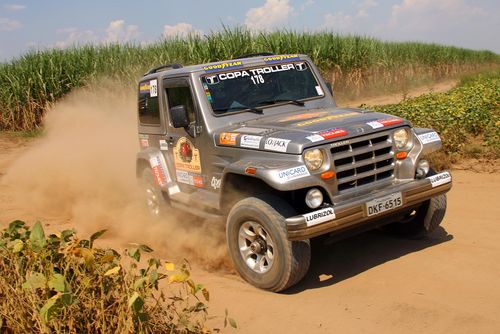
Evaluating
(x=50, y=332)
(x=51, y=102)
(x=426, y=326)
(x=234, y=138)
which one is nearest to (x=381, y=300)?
(x=426, y=326)

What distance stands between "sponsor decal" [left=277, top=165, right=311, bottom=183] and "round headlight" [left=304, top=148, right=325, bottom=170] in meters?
0.08

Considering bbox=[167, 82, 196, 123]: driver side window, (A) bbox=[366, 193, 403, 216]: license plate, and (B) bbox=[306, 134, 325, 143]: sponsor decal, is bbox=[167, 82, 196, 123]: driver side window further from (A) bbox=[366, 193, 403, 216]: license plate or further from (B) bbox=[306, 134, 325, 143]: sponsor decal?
(A) bbox=[366, 193, 403, 216]: license plate

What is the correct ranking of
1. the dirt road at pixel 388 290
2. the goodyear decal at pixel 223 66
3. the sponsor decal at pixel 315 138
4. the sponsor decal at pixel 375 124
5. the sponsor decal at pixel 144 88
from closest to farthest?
the dirt road at pixel 388 290
the sponsor decal at pixel 315 138
the sponsor decal at pixel 375 124
the goodyear decal at pixel 223 66
the sponsor decal at pixel 144 88

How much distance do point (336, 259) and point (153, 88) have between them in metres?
3.04

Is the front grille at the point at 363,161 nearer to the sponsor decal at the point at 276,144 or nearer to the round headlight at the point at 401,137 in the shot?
the round headlight at the point at 401,137

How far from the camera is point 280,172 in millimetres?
4418

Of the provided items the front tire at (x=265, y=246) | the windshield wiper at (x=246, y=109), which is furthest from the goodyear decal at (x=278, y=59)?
the front tire at (x=265, y=246)

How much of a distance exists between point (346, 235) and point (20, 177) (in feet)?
25.1

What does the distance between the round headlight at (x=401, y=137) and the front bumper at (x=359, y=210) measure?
0.38 m

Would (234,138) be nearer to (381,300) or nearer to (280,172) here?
(280,172)

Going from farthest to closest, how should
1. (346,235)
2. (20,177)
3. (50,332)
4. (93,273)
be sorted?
(20,177)
(346,235)
(93,273)
(50,332)

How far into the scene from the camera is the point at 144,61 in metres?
18.3

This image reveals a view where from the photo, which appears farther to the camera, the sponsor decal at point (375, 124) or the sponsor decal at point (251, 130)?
the sponsor decal at point (251, 130)

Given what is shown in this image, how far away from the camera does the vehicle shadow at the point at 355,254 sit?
500 cm
